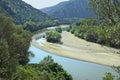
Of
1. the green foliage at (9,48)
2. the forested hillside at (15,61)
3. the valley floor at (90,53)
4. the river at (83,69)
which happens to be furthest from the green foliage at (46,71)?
the valley floor at (90,53)

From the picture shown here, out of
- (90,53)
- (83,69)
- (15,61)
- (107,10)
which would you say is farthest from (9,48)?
(90,53)

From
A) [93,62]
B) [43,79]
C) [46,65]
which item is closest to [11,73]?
[43,79]

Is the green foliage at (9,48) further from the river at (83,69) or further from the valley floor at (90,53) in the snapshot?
the valley floor at (90,53)

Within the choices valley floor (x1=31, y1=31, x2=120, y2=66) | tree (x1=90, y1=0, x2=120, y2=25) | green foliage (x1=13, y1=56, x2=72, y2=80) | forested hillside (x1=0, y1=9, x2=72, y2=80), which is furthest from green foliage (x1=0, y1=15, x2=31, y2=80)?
valley floor (x1=31, y1=31, x2=120, y2=66)

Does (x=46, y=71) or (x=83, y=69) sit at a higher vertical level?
(x=46, y=71)

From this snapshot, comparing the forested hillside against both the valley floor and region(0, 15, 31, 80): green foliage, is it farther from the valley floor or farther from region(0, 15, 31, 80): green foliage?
the valley floor

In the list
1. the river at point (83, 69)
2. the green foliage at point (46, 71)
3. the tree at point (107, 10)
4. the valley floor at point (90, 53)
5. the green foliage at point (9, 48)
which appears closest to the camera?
the tree at point (107, 10)

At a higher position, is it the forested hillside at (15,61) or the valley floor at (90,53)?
the forested hillside at (15,61)

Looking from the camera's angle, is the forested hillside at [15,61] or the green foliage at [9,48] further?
the forested hillside at [15,61]

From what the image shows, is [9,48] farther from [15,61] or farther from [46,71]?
[46,71]

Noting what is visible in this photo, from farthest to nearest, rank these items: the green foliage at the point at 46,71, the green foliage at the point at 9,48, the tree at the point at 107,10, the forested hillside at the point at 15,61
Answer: the green foliage at the point at 46,71
the forested hillside at the point at 15,61
the green foliage at the point at 9,48
the tree at the point at 107,10
